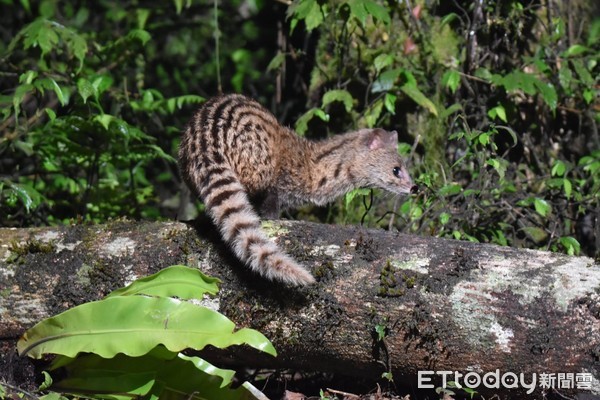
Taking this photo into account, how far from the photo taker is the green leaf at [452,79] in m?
6.86

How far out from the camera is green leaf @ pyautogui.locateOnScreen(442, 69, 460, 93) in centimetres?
686

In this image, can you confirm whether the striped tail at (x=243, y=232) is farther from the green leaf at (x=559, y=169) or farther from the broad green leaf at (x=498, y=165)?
the green leaf at (x=559, y=169)

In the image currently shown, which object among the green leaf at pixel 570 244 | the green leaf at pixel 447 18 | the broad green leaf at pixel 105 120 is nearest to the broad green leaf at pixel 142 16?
the broad green leaf at pixel 105 120

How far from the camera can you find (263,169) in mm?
6004

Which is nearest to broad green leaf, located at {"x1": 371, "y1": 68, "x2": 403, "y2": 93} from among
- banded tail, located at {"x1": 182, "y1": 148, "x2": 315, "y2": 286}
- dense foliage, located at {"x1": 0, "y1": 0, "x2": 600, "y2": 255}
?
dense foliage, located at {"x1": 0, "y1": 0, "x2": 600, "y2": 255}

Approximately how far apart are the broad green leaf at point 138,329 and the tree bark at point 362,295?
0.40 meters

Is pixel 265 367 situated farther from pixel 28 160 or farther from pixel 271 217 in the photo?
pixel 28 160

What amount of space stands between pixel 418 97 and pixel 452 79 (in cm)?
33

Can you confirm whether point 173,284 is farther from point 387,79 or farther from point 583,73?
point 583,73

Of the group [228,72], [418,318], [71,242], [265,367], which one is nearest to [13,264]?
[71,242]

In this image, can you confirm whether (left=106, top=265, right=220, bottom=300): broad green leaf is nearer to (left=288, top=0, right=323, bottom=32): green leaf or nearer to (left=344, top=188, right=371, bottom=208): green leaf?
(left=344, top=188, right=371, bottom=208): green leaf

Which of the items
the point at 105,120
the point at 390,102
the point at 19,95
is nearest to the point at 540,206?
the point at 390,102

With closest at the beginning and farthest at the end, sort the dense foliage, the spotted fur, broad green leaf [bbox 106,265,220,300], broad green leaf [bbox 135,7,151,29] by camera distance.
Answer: broad green leaf [bbox 106,265,220,300] → the spotted fur → the dense foliage → broad green leaf [bbox 135,7,151,29]

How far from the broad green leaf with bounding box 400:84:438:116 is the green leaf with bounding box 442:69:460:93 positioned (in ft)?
0.74
